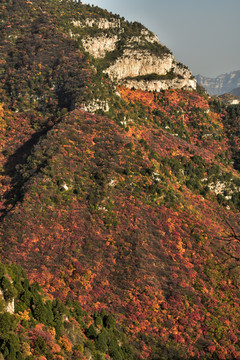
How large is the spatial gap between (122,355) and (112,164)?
4464 cm

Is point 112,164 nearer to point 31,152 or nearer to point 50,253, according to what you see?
point 31,152

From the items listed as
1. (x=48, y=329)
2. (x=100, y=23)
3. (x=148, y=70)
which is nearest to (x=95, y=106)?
(x=148, y=70)

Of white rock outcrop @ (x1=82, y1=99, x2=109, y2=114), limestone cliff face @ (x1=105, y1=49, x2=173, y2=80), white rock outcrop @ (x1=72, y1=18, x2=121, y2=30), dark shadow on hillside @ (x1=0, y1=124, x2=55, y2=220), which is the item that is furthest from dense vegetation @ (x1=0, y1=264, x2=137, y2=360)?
white rock outcrop @ (x1=72, y1=18, x2=121, y2=30)

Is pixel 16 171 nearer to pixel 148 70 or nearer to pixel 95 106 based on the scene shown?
pixel 95 106

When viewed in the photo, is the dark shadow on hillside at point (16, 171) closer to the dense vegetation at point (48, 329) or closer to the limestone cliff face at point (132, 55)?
the dense vegetation at point (48, 329)

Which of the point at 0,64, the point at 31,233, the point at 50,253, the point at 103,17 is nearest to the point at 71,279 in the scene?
the point at 50,253

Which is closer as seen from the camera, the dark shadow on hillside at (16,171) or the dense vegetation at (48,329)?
the dense vegetation at (48,329)

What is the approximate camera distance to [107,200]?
235ft

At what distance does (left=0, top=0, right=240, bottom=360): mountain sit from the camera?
50.0 meters

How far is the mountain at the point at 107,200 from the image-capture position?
49969 millimetres

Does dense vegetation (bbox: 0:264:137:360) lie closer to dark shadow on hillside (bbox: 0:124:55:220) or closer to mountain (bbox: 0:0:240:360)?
mountain (bbox: 0:0:240:360)

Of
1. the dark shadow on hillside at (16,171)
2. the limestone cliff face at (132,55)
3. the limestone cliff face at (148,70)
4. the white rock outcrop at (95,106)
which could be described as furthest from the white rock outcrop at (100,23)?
the dark shadow on hillside at (16,171)

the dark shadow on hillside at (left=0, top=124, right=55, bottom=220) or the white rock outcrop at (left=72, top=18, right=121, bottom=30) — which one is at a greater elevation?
the white rock outcrop at (left=72, top=18, right=121, bottom=30)

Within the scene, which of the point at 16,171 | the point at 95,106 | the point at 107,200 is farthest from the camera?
the point at 95,106
